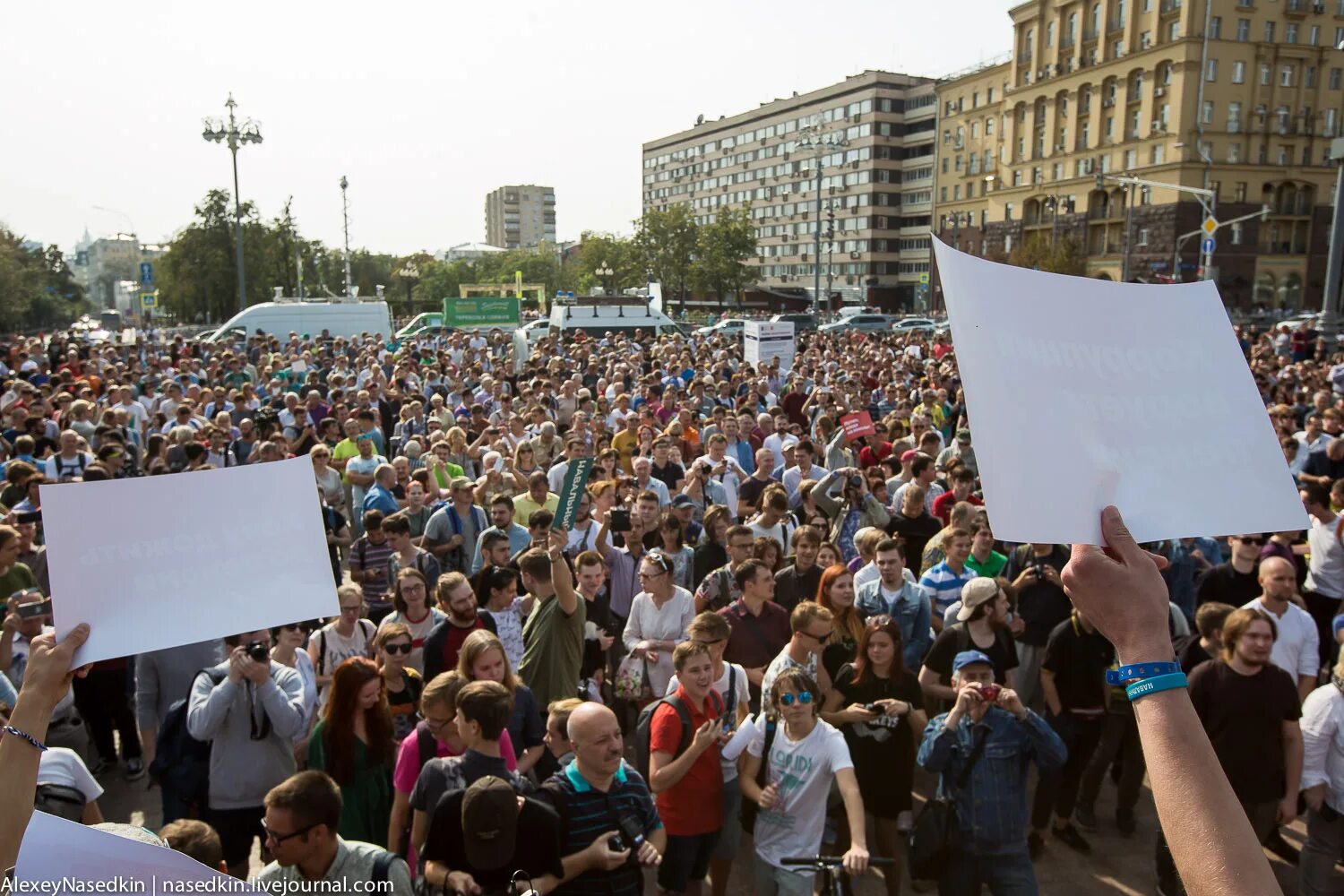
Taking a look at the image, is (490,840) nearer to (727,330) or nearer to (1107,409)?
(1107,409)

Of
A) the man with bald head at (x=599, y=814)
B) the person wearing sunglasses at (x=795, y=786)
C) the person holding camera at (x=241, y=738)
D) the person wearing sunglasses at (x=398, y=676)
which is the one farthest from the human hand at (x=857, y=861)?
the person holding camera at (x=241, y=738)

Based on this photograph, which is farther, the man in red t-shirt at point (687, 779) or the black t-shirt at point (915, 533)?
the black t-shirt at point (915, 533)

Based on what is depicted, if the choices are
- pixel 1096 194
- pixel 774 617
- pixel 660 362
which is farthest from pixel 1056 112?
pixel 774 617

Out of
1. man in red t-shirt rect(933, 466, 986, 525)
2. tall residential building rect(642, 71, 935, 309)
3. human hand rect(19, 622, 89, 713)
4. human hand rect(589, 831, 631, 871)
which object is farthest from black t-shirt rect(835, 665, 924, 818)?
tall residential building rect(642, 71, 935, 309)

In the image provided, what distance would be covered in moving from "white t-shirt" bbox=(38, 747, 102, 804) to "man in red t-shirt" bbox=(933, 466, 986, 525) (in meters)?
6.64

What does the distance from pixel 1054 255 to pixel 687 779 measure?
2389 inches

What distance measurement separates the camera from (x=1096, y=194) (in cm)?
6706

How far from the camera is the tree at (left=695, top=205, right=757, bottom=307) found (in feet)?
247

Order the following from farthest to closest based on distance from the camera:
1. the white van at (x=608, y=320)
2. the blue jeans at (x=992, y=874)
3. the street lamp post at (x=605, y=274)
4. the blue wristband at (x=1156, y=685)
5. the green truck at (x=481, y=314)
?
the street lamp post at (x=605, y=274)
the green truck at (x=481, y=314)
the white van at (x=608, y=320)
the blue jeans at (x=992, y=874)
the blue wristband at (x=1156, y=685)

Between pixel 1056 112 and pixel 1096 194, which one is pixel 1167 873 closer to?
pixel 1096 194

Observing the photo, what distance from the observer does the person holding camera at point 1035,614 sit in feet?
19.7

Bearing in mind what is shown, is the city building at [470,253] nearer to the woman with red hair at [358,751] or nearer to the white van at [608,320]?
the white van at [608,320]

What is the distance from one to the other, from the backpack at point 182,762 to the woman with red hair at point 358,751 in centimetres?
50

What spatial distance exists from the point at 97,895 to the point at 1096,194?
76.2m
